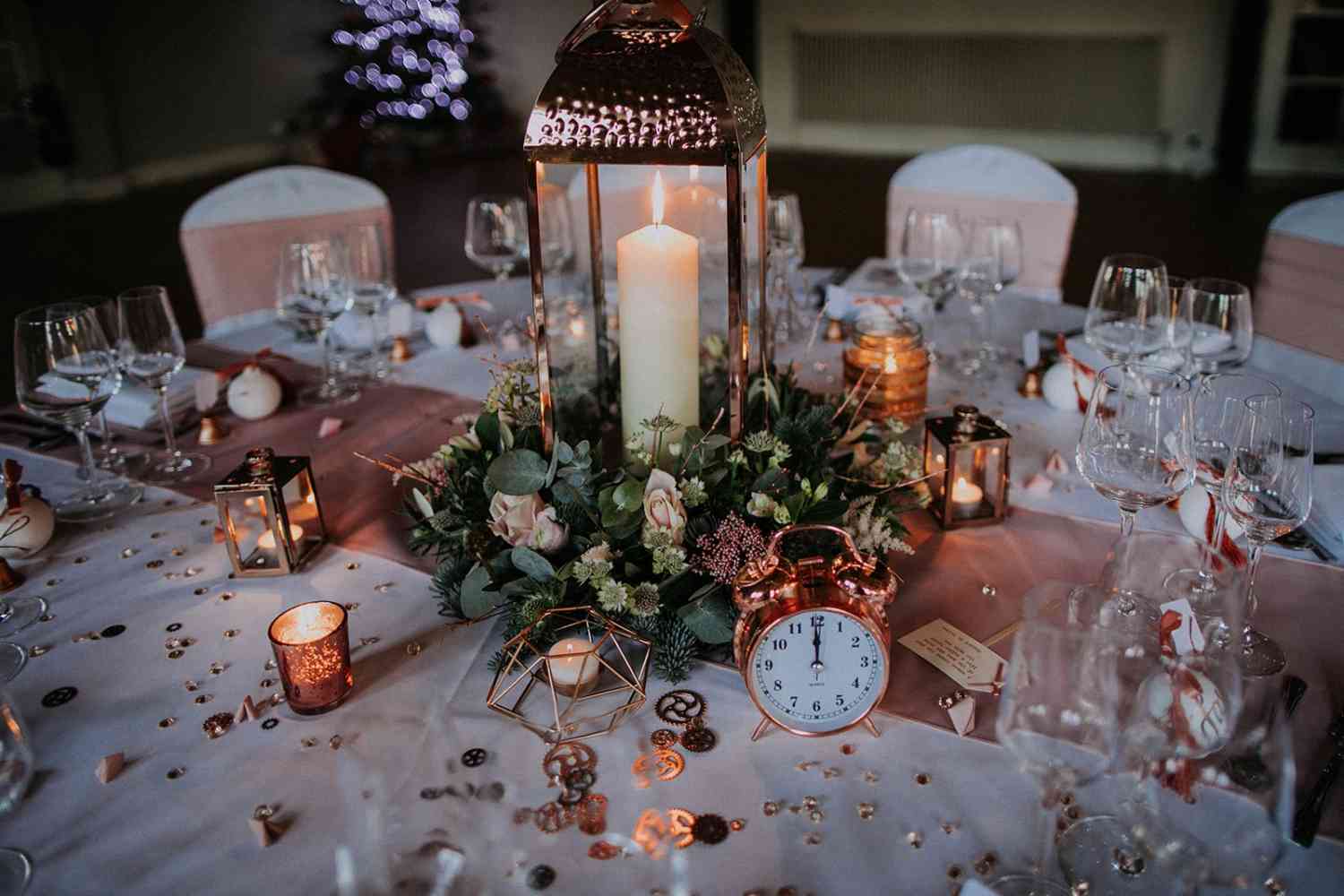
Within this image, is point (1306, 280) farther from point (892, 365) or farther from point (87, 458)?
point (87, 458)

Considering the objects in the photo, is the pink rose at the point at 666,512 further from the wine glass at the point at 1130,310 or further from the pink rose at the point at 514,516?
the wine glass at the point at 1130,310

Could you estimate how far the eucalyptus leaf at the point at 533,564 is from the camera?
1.01 meters

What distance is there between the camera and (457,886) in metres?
0.78

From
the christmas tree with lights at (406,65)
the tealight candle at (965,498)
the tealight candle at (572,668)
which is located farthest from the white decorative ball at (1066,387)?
the christmas tree with lights at (406,65)

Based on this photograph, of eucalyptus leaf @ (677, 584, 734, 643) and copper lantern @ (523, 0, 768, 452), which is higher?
copper lantern @ (523, 0, 768, 452)

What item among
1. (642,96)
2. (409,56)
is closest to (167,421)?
(642,96)

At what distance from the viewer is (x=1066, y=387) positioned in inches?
62.5

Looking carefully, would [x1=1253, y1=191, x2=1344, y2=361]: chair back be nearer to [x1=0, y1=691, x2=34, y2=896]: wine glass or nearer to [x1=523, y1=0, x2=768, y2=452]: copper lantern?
[x1=523, y1=0, x2=768, y2=452]: copper lantern

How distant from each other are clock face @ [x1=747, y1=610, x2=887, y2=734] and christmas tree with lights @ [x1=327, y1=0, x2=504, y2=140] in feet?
25.3

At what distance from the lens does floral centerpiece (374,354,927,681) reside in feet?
3.24

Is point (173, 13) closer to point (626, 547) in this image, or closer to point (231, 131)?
point (231, 131)

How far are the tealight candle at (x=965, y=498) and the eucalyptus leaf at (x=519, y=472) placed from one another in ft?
1.76

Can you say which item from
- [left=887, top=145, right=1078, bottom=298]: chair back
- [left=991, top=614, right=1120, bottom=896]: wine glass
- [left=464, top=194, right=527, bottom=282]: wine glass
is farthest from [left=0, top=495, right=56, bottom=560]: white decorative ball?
[left=887, top=145, right=1078, bottom=298]: chair back

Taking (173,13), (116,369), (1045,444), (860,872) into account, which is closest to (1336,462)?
(1045,444)
